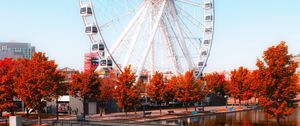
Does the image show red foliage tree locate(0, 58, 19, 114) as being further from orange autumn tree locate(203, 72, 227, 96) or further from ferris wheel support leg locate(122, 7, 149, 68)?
orange autumn tree locate(203, 72, 227, 96)

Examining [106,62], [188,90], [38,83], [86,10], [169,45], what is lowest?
[188,90]

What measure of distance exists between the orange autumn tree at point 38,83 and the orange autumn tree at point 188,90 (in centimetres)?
3688

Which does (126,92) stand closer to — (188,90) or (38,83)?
(38,83)

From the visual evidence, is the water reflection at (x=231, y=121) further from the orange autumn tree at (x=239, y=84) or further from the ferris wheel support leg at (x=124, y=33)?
the orange autumn tree at (x=239, y=84)

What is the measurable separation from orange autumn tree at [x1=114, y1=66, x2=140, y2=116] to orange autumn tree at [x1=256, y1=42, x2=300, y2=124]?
29404 mm

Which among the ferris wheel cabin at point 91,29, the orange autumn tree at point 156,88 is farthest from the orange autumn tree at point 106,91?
the ferris wheel cabin at point 91,29

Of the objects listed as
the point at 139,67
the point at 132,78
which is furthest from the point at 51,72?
the point at 139,67

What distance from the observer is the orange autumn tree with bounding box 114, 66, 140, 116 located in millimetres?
68812

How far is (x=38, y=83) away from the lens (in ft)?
177

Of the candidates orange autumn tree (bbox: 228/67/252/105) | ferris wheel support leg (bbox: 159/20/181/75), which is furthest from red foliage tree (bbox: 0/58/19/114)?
orange autumn tree (bbox: 228/67/252/105)

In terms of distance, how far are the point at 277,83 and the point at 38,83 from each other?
2944 centimetres

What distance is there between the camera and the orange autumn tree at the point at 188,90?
87.2 meters

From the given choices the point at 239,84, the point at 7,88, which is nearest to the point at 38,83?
the point at 7,88

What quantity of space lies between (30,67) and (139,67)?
32983mm
